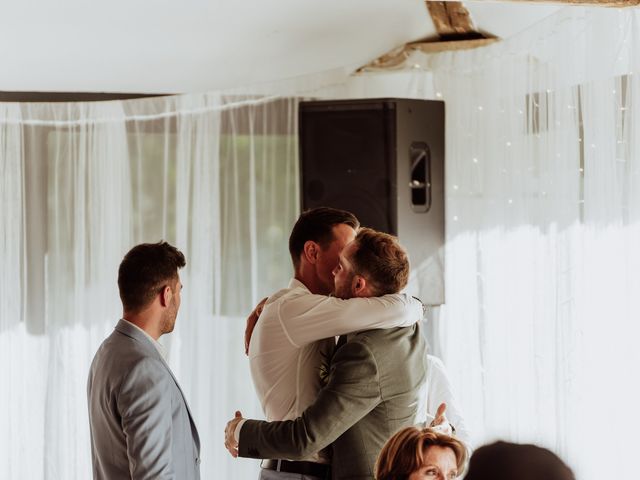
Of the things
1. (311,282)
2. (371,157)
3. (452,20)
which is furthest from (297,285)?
(452,20)

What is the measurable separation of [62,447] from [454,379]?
2.16 metres

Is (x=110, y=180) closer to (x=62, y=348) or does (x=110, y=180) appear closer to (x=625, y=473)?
(x=62, y=348)

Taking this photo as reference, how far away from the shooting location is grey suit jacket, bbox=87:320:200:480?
238 cm

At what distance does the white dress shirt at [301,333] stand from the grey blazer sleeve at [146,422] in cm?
28

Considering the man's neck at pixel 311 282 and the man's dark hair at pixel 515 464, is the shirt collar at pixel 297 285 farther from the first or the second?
the man's dark hair at pixel 515 464

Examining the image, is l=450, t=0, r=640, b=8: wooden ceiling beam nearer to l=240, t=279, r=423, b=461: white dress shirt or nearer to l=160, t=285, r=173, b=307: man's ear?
l=240, t=279, r=423, b=461: white dress shirt

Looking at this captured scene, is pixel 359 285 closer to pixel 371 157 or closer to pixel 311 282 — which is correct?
pixel 311 282

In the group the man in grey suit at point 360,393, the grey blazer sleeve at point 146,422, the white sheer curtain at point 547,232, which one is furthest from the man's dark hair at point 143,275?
the white sheer curtain at point 547,232

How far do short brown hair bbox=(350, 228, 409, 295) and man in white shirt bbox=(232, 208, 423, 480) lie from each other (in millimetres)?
42

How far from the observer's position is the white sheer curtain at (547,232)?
3.15m

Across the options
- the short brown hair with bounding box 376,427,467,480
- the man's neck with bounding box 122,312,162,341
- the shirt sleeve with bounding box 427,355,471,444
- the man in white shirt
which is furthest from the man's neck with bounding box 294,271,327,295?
the shirt sleeve with bounding box 427,355,471,444

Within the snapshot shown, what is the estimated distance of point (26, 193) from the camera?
4812 mm

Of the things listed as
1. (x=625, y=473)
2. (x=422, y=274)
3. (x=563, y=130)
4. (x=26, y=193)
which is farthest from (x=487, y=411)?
(x=26, y=193)

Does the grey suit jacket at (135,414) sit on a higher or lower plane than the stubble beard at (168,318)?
lower
